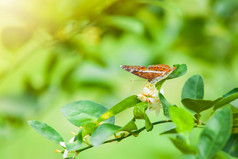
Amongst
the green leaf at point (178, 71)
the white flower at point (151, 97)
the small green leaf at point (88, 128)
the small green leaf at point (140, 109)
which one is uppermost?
the green leaf at point (178, 71)

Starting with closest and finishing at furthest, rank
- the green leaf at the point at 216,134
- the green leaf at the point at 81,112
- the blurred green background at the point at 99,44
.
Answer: the green leaf at the point at 216,134 → the green leaf at the point at 81,112 → the blurred green background at the point at 99,44

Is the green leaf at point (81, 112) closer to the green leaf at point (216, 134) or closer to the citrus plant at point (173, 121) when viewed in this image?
the citrus plant at point (173, 121)

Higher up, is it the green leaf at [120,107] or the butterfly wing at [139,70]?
the butterfly wing at [139,70]

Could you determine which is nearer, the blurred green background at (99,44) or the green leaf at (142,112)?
the green leaf at (142,112)

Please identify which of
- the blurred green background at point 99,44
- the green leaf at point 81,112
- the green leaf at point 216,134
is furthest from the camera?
the blurred green background at point 99,44

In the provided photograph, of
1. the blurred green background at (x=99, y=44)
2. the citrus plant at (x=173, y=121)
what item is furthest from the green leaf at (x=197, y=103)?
the blurred green background at (x=99, y=44)

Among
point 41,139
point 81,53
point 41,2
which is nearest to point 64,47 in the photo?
point 81,53

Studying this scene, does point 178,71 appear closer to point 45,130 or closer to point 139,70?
point 139,70

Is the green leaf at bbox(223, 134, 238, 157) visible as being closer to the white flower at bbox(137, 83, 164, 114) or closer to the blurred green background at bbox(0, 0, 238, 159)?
the white flower at bbox(137, 83, 164, 114)
